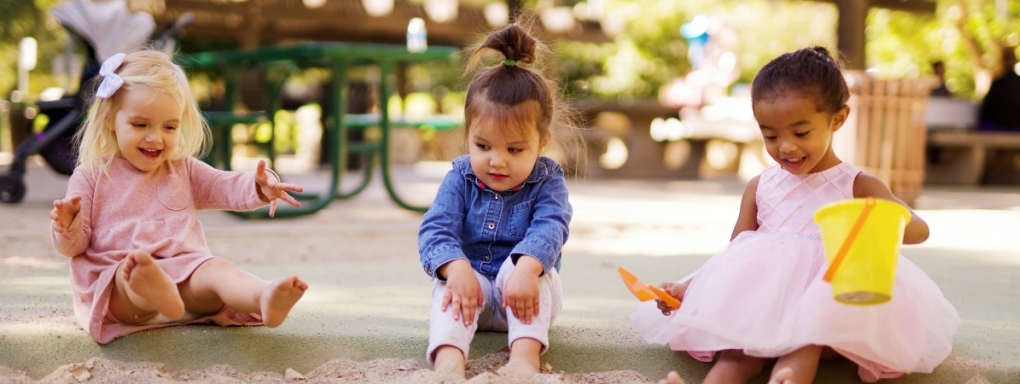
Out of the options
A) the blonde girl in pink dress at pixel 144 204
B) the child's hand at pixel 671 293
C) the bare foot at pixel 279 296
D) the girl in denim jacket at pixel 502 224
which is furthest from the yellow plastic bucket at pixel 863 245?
the blonde girl in pink dress at pixel 144 204

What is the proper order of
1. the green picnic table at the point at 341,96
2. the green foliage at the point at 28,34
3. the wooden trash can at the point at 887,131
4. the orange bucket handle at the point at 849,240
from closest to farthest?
the orange bucket handle at the point at 849,240, the green picnic table at the point at 341,96, the wooden trash can at the point at 887,131, the green foliage at the point at 28,34

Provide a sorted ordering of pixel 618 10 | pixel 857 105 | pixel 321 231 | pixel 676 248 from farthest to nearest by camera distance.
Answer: pixel 618 10 < pixel 857 105 < pixel 321 231 < pixel 676 248

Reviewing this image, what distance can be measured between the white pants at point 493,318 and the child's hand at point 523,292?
0.11ft

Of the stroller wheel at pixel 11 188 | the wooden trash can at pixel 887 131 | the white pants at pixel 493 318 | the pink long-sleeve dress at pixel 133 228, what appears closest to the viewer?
the white pants at pixel 493 318

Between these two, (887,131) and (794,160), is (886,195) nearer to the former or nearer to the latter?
(794,160)

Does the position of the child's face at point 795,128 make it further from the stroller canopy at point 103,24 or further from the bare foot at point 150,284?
the stroller canopy at point 103,24

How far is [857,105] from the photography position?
710 cm

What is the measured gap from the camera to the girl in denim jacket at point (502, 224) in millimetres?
2191

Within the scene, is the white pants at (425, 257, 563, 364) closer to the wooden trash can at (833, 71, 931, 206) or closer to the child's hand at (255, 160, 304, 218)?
the child's hand at (255, 160, 304, 218)

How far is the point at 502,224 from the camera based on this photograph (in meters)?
2.45

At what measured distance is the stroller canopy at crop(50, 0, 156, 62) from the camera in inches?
236

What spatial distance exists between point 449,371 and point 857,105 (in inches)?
229

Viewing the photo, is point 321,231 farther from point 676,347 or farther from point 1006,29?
point 1006,29

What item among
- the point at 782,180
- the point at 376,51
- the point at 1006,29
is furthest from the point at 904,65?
the point at 782,180
